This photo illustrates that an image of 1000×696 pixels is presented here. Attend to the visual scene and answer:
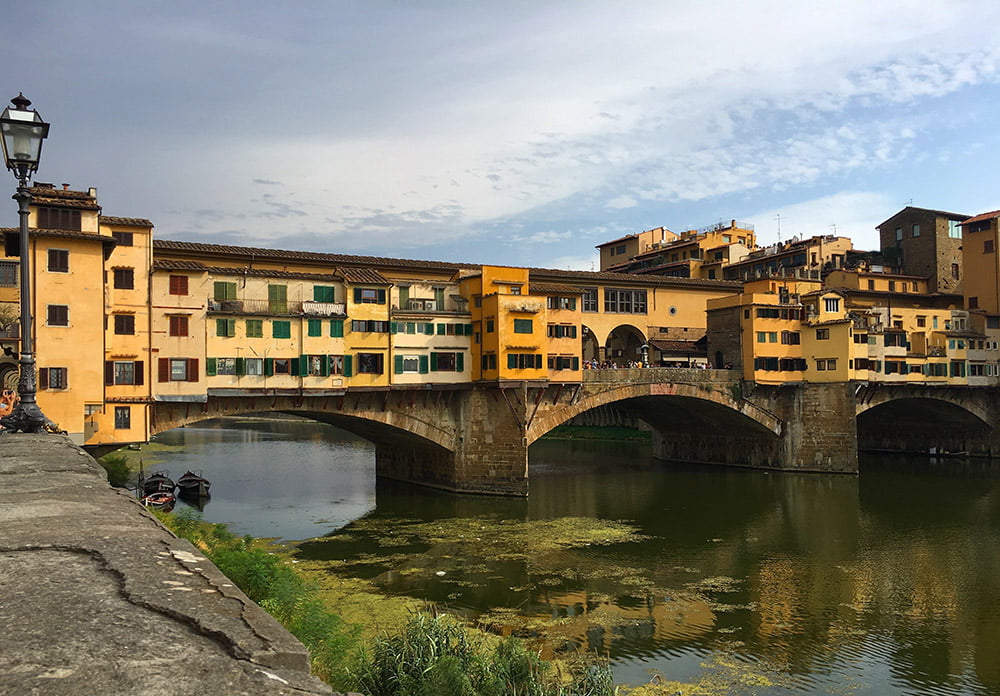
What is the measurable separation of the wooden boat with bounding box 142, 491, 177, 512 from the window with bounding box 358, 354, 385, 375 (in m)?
11.1

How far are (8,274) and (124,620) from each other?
42.9m

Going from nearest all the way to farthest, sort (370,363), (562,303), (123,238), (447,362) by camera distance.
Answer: (123,238)
(370,363)
(447,362)
(562,303)

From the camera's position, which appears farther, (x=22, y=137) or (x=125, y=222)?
(x=125, y=222)

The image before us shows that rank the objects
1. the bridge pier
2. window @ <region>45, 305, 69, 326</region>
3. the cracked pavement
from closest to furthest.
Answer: the cracked pavement < window @ <region>45, 305, 69, 326</region> < the bridge pier

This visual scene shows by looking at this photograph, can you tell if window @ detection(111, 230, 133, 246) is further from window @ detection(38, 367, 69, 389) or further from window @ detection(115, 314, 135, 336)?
window @ detection(38, 367, 69, 389)

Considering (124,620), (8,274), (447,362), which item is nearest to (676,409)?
(447,362)

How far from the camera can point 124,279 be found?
35.1 meters

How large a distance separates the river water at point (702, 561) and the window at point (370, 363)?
7.22 meters

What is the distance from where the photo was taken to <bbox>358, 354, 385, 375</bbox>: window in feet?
136

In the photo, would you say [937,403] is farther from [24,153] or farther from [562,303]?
[24,153]

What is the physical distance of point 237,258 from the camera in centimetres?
4231

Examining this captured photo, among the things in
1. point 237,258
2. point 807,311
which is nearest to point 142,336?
point 237,258

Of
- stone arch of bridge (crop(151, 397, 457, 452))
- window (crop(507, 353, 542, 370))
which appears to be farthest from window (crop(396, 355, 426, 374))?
window (crop(507, 353, 542, 370))

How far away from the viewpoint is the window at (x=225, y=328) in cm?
3769
